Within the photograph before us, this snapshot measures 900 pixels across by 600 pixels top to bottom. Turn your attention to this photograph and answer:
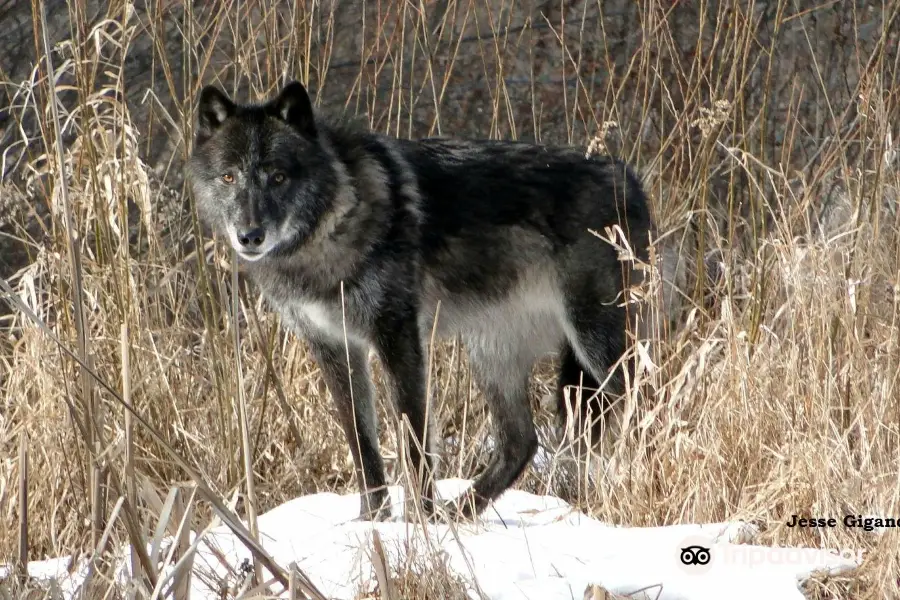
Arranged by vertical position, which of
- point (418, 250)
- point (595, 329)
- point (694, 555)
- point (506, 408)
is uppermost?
point (418, 250)

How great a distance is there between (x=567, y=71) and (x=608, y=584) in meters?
3.91

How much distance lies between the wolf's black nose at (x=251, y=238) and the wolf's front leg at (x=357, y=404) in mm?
562

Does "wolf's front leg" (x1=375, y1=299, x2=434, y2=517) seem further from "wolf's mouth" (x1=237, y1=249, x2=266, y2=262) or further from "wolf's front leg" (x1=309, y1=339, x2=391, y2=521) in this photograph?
"wolf's mouth" (x1=237, y1=249, x2=266, y2=262)

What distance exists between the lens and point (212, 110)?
4.23m

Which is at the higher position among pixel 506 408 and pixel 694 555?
pixel 694 555

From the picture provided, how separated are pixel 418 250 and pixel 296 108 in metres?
0.70

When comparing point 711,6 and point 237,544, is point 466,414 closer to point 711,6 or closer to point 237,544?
point 237,544

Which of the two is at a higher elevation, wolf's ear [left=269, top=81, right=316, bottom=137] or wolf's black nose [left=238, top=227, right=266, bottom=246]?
wolf's ear [left=269, top=81, right=316, bottom=137]

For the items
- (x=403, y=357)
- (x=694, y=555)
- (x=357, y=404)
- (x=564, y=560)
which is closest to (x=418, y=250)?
(x=403, y=357)

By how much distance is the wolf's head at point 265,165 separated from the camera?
4.14 metres

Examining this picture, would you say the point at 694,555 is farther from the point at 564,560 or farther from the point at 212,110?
the point at 212,110

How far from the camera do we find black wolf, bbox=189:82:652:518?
4.23 m

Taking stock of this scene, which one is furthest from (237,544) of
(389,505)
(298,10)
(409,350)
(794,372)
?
(298,10)

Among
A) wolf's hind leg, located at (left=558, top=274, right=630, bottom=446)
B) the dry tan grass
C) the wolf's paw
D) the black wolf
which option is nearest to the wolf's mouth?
the black wolf
